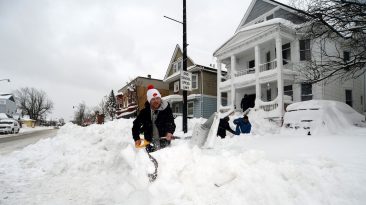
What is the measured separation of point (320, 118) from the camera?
845 cm

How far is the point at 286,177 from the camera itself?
320 cm

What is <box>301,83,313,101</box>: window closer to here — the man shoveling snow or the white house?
the white house

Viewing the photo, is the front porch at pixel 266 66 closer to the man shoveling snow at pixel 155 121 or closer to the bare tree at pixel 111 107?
the man shoveling snow at pixel 155 121

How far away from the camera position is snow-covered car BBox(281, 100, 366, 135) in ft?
27.2

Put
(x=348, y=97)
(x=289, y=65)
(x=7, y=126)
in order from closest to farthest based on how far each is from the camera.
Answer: (x=289, y=65)
(x=348, y=97)
(x=7, y=126)

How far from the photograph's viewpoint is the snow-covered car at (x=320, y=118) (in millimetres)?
8289

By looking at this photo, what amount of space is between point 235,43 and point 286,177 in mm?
16930

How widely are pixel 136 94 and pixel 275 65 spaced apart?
2103 centimetres

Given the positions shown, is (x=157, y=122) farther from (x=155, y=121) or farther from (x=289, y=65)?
(x=289, y=65)

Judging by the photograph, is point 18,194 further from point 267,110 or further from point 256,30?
point 256,30

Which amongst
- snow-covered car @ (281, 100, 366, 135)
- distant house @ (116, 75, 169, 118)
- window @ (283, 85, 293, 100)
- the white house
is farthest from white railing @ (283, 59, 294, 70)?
distant house @ (116, 75, 169, 118)

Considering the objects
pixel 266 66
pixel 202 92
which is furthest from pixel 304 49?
pixel 202 92

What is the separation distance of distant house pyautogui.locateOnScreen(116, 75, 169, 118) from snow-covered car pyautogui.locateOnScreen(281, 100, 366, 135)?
23.8 m

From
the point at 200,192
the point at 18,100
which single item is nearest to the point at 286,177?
the point at 200,192
